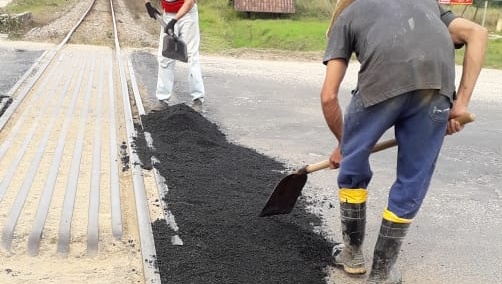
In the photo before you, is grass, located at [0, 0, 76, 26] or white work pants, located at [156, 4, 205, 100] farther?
grass, located at [0, 0, 76, 26]

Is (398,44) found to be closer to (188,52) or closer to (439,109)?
(439,109)

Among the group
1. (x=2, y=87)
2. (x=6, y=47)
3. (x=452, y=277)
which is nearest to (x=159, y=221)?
(x=452, y=277)

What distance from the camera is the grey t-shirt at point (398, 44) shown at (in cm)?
261

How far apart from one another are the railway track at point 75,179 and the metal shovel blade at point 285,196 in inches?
29.9

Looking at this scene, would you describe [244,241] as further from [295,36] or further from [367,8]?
[295,36]

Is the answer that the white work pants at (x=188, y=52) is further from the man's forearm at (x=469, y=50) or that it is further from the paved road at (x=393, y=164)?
the man's forearm at (x=469, y=50)

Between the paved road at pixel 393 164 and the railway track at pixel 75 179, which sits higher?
the railway track at pixel 75 179

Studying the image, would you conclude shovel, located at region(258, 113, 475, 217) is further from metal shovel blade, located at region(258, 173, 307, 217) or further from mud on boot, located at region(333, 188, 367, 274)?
mud on boot, located at region(333, 188, 367, 274)

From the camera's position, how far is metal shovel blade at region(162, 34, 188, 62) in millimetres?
6383

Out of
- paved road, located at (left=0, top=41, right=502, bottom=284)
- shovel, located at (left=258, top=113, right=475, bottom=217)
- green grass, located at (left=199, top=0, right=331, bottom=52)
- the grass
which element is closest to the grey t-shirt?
shovel, located at (left=258, top=113, right=475, bottom=217)

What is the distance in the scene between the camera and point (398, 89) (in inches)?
104

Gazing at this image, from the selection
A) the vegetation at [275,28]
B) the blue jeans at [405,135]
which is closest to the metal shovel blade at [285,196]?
the blue jeans at [405,135]

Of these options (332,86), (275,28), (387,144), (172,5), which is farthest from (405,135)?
(275,28)

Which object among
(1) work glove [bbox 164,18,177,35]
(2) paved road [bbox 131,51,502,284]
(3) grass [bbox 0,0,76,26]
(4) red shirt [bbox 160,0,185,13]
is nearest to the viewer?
(2) paved road [bbox 131,51,502,284]
